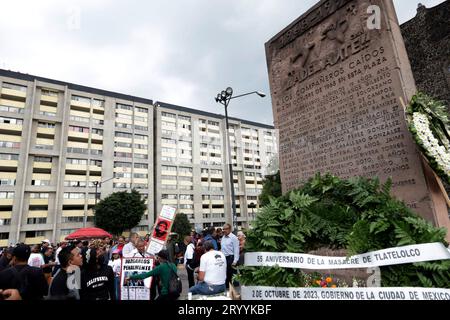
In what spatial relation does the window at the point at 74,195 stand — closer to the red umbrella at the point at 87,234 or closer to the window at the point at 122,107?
the window at the point at 122,107

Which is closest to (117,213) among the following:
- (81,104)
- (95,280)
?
(81,104)

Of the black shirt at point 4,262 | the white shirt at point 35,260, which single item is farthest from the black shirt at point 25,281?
the white shirt at point 35,260

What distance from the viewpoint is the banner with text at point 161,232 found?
7.46 meters

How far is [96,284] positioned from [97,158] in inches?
2062

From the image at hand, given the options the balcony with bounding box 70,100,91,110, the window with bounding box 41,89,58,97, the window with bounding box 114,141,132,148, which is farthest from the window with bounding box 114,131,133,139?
the window with bounding box 41,89,58,97

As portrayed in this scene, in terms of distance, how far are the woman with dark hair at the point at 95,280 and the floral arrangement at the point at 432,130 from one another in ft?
18.3

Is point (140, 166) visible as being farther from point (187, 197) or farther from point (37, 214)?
point (37, 214)

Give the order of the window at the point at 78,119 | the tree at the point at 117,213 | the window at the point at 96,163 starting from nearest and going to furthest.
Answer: the tree at the point at 117,213 → the window at the point at 78,119 → the window at the point at 96,163

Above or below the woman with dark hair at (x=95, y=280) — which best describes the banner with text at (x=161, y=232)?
above

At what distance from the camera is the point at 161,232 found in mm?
7812

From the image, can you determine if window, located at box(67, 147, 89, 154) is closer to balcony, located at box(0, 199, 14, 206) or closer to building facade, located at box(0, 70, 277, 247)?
building facade, located at box(0, 70, 277, 247)
